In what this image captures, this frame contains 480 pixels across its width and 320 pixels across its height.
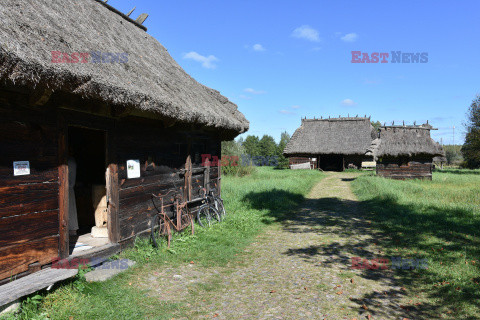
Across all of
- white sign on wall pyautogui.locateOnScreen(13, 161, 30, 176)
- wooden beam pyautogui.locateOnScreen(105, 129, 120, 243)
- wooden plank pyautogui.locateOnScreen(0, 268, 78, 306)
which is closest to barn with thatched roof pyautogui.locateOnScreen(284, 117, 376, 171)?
wooden beam pyautogui.locateOnScreen(105, 129, 120, 243)

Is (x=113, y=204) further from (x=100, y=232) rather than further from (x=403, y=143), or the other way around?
(x=403, y=143)

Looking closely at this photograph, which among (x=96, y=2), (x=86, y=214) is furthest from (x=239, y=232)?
(x=96, y=2)

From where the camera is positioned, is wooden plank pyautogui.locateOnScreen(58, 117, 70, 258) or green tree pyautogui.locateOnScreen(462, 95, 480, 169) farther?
green tree pyautogui.locateOnScreen(462, 95, 480, 169)

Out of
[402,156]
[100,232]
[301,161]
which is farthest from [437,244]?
[301,161]

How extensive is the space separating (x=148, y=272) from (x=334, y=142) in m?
29.0

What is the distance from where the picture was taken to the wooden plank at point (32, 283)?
284cm

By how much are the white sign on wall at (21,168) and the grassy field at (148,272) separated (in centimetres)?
140

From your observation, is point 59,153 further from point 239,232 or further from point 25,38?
point 239,232

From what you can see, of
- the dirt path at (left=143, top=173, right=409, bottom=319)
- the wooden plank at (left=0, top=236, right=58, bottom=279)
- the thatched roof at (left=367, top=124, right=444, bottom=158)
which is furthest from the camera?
the thatched roof at (left=367, top=124, right=444, bottom=158)

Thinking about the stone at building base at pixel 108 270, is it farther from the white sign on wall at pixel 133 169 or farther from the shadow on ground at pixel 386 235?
the shadow on ground at pixel 386 235

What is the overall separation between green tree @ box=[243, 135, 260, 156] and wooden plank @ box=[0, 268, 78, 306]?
50.6m

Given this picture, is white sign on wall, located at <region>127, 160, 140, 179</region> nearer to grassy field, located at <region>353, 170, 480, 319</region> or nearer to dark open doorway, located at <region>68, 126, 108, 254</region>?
dark open doorway, located at <region>68, 126, 108, 254</region>

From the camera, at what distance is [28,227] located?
3.48m

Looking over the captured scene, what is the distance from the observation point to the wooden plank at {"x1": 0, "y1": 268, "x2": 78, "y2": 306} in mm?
2838
